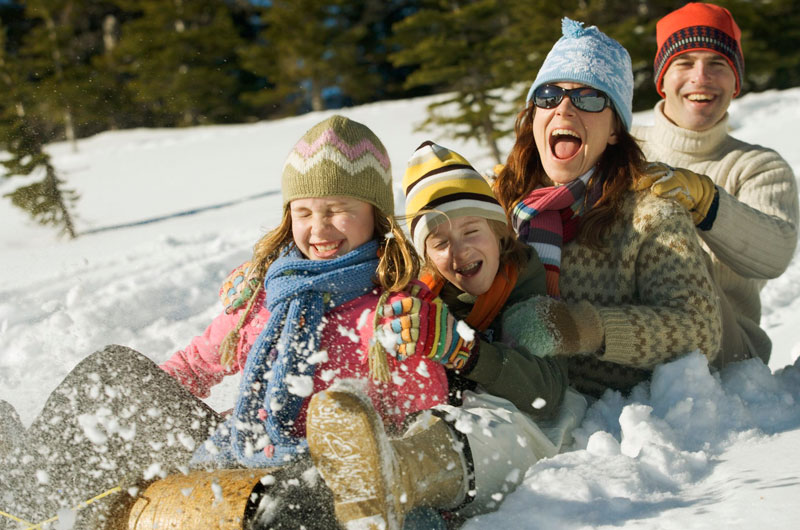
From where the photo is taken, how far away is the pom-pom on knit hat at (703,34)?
10.7 ft

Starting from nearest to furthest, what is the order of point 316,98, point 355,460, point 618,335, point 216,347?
1. point 355,460
2. point 618,335
3. point 216,347
4. point 316,98

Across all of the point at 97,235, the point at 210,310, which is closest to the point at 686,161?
the point at 210,310

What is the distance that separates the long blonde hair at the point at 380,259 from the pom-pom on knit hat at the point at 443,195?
143 millimetres

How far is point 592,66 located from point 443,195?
0.74 metres

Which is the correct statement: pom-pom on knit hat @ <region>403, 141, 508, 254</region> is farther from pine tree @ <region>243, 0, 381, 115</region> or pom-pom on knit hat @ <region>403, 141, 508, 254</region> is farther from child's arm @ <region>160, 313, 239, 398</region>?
pine tree @ <region>243, 0, 381, 115</region>

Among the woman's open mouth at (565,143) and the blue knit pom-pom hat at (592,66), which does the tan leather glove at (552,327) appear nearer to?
the woman's open mouth at (565,143)

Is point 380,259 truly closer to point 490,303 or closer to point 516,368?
point 490,303

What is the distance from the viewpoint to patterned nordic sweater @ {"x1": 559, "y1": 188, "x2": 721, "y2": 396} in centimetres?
242

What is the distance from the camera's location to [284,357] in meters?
2.16

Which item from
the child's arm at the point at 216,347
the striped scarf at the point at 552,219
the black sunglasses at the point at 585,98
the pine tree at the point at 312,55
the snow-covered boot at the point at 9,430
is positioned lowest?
the pine tree at the point at 312,55

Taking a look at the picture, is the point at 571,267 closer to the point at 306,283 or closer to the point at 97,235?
the point at 306,283

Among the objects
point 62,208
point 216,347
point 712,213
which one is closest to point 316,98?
point 62,208

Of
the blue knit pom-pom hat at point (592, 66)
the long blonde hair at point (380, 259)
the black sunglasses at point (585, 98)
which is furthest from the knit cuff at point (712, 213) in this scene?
the long blonde hair at point (380, 259)

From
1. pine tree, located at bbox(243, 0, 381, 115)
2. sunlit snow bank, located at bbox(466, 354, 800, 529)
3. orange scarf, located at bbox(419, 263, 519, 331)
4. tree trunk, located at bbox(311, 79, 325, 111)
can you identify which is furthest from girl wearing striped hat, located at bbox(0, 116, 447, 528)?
tree trunk, located at bbox(311, 79, 325, 111)
